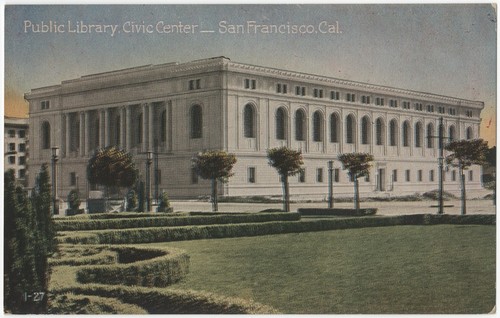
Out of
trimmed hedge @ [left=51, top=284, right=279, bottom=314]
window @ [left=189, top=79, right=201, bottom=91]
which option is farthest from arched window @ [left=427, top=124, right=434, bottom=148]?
trimmed hedge @ [left=51, top=284, right=279, bottom=314]

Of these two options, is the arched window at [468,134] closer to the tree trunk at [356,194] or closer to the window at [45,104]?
the tree trunk at [356,194]

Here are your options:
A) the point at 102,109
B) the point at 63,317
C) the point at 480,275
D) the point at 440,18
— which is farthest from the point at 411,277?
the point at 102,109

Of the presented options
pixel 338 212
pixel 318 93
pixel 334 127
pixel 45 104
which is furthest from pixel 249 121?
pixel 45 104

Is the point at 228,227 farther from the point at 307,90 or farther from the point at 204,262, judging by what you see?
the point at 307,90

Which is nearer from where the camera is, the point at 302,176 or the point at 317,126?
the point at 302,176

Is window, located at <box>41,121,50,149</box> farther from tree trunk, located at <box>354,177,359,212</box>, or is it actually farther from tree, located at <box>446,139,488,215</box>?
tree, located at <box>446,139,488,215</box>

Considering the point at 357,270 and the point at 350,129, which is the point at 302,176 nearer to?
the point at 350,129
